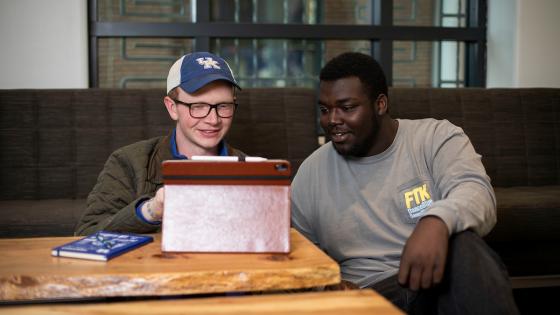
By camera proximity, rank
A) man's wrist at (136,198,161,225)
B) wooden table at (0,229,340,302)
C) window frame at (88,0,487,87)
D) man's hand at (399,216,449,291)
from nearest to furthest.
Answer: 1. wooden table at (0,229,340,302)
2. man's hand at (399,216,449,291)
3. man's wrist at (136,198,161,225)
4. window frame at (88,0,487,87)

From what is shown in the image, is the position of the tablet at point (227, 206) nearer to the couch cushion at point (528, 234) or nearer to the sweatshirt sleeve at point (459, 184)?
the sweatshirt sleeve at point (459, 184)

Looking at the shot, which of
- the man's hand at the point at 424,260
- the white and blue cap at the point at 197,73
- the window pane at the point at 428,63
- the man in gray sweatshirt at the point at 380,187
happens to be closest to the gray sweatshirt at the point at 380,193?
the man in gray sweatshirt at the point at 380,187

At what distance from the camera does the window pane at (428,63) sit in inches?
160

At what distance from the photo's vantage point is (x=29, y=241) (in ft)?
4.64

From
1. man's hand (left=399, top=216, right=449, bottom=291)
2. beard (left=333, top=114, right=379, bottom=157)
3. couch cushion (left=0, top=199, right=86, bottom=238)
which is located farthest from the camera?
couch cushion (left=0, top=199, right=86, bottom=238)

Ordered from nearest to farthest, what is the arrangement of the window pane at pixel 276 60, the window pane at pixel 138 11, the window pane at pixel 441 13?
the window pane at pixel 138 11 < the window pane at pixel 276 60 < the window pane at pixel 441 13

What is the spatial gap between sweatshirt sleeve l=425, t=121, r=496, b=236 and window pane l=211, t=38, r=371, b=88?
7.09 ft

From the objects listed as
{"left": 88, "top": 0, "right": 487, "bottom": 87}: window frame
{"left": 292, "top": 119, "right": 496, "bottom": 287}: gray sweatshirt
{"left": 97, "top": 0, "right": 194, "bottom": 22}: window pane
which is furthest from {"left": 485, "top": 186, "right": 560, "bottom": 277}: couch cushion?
{"left": 97, "top": 0, "right": 194, "bottom": 22}: window pane

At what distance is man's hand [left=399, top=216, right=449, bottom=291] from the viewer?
1318 millimetres

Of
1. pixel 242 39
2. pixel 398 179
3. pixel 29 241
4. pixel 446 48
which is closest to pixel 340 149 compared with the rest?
pixel 398 179

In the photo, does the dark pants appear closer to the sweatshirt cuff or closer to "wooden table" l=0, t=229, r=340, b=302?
the sweatshirt cuff

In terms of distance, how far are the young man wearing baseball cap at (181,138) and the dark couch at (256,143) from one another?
2.57ft

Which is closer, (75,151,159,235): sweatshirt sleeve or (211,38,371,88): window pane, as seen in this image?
(75,151,159,235): sweatshirt sleeve

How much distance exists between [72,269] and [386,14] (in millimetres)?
3068
